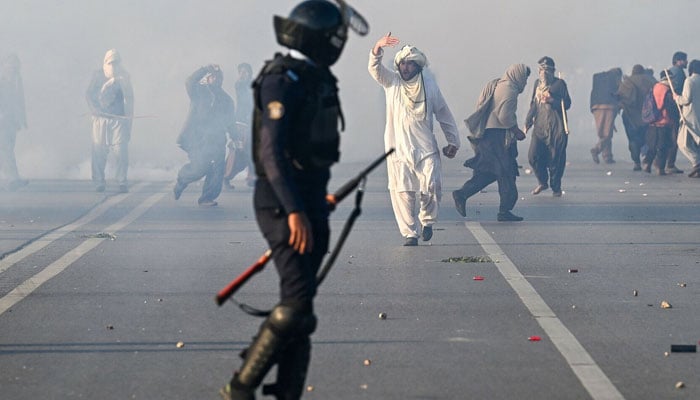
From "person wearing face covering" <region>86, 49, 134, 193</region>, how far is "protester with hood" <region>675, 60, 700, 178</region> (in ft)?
29.2

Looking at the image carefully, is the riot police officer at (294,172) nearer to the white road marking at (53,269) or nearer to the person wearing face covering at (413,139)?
the white road marking at (53,269)

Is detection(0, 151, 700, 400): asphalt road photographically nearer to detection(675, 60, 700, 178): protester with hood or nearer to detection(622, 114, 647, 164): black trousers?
detection(675, 60, 700, 178): protester with hood

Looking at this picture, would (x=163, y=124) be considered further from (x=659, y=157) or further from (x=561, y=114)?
(x=561, y=114)

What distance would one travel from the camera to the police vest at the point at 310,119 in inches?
230

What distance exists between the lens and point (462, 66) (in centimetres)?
5084

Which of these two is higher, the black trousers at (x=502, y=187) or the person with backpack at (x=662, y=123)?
the black trousers at (x=502, y=187)

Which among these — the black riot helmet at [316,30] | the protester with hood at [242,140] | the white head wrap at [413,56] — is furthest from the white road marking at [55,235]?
the black riot helmet at [316,30]

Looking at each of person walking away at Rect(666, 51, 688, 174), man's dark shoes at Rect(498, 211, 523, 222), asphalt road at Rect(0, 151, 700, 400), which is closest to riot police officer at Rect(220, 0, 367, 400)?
asphalt road at Rect(0, 151, 700, 400)

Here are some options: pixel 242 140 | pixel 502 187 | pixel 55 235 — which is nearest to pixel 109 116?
pixel 242 140

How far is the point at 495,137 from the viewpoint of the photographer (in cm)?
1689

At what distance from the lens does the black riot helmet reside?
589 cm

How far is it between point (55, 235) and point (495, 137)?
198 inches

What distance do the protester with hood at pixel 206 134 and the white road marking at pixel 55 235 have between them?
1.01m

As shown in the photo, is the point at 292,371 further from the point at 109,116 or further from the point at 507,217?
the point at 109,116
